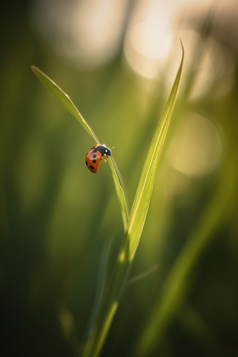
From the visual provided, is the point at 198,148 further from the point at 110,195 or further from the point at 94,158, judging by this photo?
the point at 94,158

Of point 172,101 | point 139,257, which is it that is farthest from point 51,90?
point 139,257

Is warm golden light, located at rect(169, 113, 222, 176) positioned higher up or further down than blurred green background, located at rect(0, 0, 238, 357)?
further down

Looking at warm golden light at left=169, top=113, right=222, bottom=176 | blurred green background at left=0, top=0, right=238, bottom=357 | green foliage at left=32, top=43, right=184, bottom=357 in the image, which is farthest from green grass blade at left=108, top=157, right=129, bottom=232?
warm golden light at left=169, top=113, right=222, bottom=176

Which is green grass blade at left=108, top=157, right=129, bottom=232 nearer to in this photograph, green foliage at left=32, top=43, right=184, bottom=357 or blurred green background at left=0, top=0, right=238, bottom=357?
green foliage at left=32, top=43, right=184, bottom=357

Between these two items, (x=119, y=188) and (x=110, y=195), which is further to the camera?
(x=110, y=195)

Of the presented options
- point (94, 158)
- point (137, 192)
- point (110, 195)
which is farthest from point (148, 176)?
point (110, 195)

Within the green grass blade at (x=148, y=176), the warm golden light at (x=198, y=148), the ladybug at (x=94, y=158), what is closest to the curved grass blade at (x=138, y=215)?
the green grass blade at (x=148, y=176)

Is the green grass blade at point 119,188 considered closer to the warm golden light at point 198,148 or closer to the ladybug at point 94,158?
the ladybug at point 94,158

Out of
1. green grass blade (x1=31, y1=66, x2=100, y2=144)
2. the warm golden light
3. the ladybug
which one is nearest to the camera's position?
green grass blade (x1=31, y1=66, x2=100, y2=144)

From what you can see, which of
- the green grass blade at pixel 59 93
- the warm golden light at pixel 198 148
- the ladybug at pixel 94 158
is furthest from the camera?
the warm golden light at pixel 198 148
